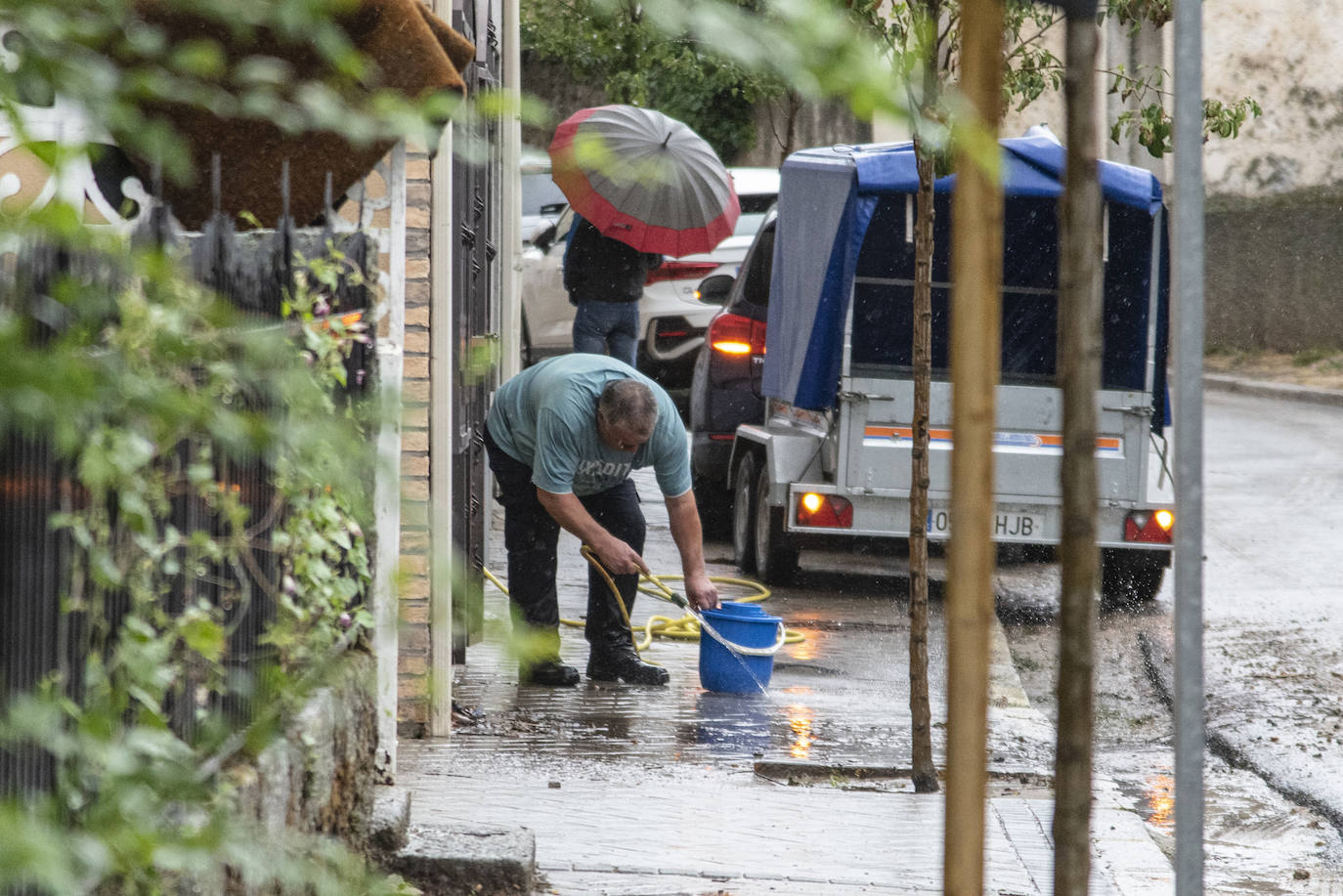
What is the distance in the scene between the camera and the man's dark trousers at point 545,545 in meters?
7.62

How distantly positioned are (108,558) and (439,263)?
375 cm

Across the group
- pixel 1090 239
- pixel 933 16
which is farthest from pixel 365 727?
pixel 1090 239

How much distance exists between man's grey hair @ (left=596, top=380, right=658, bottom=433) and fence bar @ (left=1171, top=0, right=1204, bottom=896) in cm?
478

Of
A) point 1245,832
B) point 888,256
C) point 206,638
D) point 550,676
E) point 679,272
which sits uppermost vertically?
point 679,272

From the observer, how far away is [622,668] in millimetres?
7711

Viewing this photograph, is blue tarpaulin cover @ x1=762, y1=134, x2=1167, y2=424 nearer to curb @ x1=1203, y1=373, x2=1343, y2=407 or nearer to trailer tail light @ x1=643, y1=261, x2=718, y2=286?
trailer tail light @ x1=643, y1=261, x2=718, y2=286

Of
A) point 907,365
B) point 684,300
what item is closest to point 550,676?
point 907,365

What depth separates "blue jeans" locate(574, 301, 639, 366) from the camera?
1126 centimetres

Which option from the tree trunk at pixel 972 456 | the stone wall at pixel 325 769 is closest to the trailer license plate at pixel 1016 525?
the stone wall at pixel 325 769

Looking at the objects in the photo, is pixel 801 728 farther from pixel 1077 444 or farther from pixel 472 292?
pixel 1077 444

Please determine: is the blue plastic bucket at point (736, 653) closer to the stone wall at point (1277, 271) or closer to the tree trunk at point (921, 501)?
the tree trunk at point (921, 501)

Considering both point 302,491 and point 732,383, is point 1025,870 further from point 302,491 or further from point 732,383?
point 732,383

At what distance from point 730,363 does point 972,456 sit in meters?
9.68

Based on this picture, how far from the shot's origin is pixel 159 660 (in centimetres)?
267
